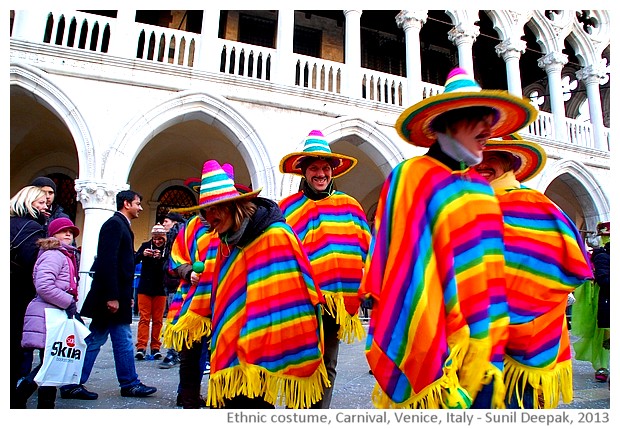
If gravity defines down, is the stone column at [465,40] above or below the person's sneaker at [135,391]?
above

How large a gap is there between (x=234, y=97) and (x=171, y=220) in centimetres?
416

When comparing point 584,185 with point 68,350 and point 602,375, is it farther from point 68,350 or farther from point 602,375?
point 68,350

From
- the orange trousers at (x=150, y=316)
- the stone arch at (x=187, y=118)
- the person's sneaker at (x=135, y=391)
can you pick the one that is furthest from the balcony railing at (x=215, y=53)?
the person's sneaker at (x=135, y=391)

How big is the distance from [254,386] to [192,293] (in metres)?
1.21

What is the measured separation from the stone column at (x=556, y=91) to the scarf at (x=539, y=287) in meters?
11.1

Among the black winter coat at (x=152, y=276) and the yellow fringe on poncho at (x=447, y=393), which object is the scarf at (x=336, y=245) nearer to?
the yellow fringe on poncho at (x=447, y=393)

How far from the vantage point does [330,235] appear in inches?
112

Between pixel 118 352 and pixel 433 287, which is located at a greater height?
pixel 433 287

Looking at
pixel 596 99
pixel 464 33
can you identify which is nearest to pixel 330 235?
pixel 464 33

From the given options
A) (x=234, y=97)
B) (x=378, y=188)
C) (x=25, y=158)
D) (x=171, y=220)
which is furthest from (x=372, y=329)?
(x=25, y=158)

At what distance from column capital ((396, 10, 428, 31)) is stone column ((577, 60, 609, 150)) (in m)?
5.56

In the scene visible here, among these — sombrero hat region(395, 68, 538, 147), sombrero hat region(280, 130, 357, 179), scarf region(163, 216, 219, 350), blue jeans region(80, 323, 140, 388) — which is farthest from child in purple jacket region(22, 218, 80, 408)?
sombrero hat region(395, 68, 538, 147)

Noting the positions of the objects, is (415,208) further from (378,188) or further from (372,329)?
(378,188)

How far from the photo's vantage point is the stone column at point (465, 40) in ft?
34.1
